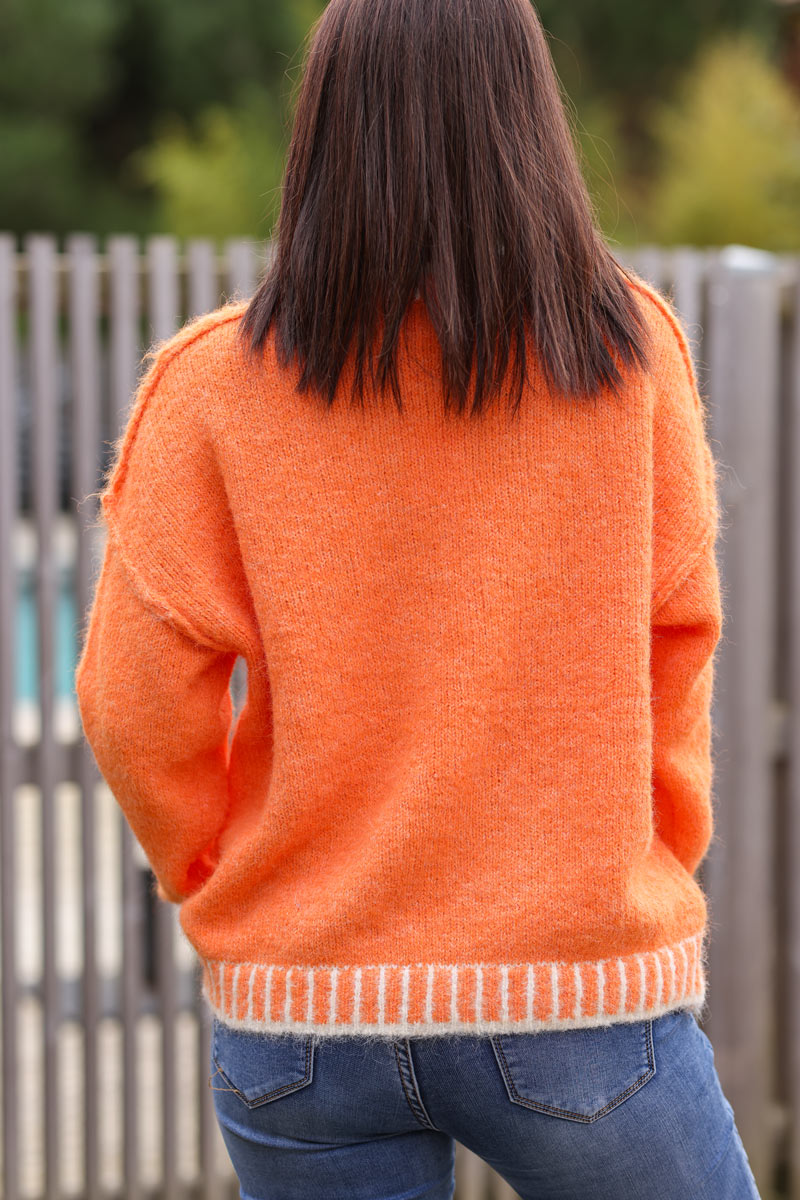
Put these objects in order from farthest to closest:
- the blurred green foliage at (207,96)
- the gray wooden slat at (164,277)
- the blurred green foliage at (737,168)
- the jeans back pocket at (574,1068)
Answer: the blurred green foliage at (207,96) → the blurred green foliage at (737,168) → the gray wooden slat at (164,277) → the jeans back pocket at (574,1068)

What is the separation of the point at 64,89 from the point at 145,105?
225 centimetres

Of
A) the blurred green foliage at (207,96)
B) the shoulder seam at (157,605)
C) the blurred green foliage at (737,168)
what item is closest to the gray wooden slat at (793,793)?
the shoulder seam at (157,605)

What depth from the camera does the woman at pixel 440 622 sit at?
106 centimetres

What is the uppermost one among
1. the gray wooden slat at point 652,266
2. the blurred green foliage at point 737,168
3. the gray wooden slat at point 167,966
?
the blurred green foliage at point 737,168

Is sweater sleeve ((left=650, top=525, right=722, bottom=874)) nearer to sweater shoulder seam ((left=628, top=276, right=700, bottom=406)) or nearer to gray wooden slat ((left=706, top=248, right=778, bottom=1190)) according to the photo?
sweater shoulder seam ((left=628, top=276, right=700, bottom=406))

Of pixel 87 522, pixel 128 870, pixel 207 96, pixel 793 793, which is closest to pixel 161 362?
pixel 87 522

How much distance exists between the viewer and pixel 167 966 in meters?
2.57

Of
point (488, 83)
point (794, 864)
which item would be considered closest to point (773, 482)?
point (794, 864)

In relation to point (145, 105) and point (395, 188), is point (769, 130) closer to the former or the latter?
point (145, 105)

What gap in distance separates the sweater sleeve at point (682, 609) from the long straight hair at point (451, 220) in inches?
Answer: 3.5

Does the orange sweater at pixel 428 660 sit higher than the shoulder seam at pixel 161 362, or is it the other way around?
the shoulder seam at pixel 161 362

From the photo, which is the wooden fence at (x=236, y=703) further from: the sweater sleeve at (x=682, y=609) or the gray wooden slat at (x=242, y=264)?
the sweater sleeve at (x=682, y=609)

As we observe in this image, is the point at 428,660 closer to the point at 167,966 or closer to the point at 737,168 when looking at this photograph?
the point at 167,966

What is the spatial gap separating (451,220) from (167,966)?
194 cm
